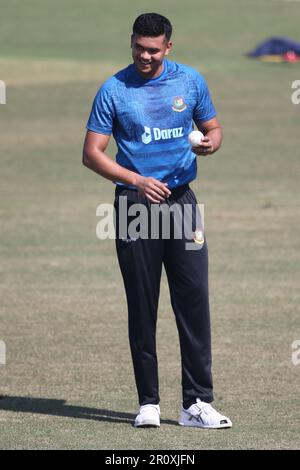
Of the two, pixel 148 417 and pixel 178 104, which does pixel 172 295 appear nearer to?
pixel 148 417

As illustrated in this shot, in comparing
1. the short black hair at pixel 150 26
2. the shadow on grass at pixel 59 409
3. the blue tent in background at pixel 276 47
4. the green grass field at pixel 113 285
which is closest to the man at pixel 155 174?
the short black hair at pixel 150 26

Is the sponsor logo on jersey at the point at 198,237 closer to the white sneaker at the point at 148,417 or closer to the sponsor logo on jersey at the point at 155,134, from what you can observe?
the sponsor logo on jersey at the point at 155,134

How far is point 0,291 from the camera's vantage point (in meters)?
11.6

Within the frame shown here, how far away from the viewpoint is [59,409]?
7766 millimetres

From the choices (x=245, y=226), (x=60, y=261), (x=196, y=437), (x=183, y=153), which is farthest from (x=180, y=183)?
(x=245, y=226)

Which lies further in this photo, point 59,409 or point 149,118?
point 59,409


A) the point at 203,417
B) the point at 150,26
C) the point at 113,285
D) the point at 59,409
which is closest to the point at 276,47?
the point at 113,285

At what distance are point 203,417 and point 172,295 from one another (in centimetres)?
76

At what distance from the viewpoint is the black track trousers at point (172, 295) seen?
7320 millimetres

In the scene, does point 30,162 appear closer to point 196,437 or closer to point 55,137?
point 55,137

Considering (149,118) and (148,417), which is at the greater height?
(149,118)

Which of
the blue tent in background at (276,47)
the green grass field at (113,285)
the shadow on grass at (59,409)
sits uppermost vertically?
the blue tent in background at (276,47)

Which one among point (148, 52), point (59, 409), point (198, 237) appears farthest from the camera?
point (59, 409)

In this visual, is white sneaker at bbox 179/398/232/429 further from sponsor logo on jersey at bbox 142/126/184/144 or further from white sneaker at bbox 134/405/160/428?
sponsor logo on jersey at bbox 142/126/184/144
